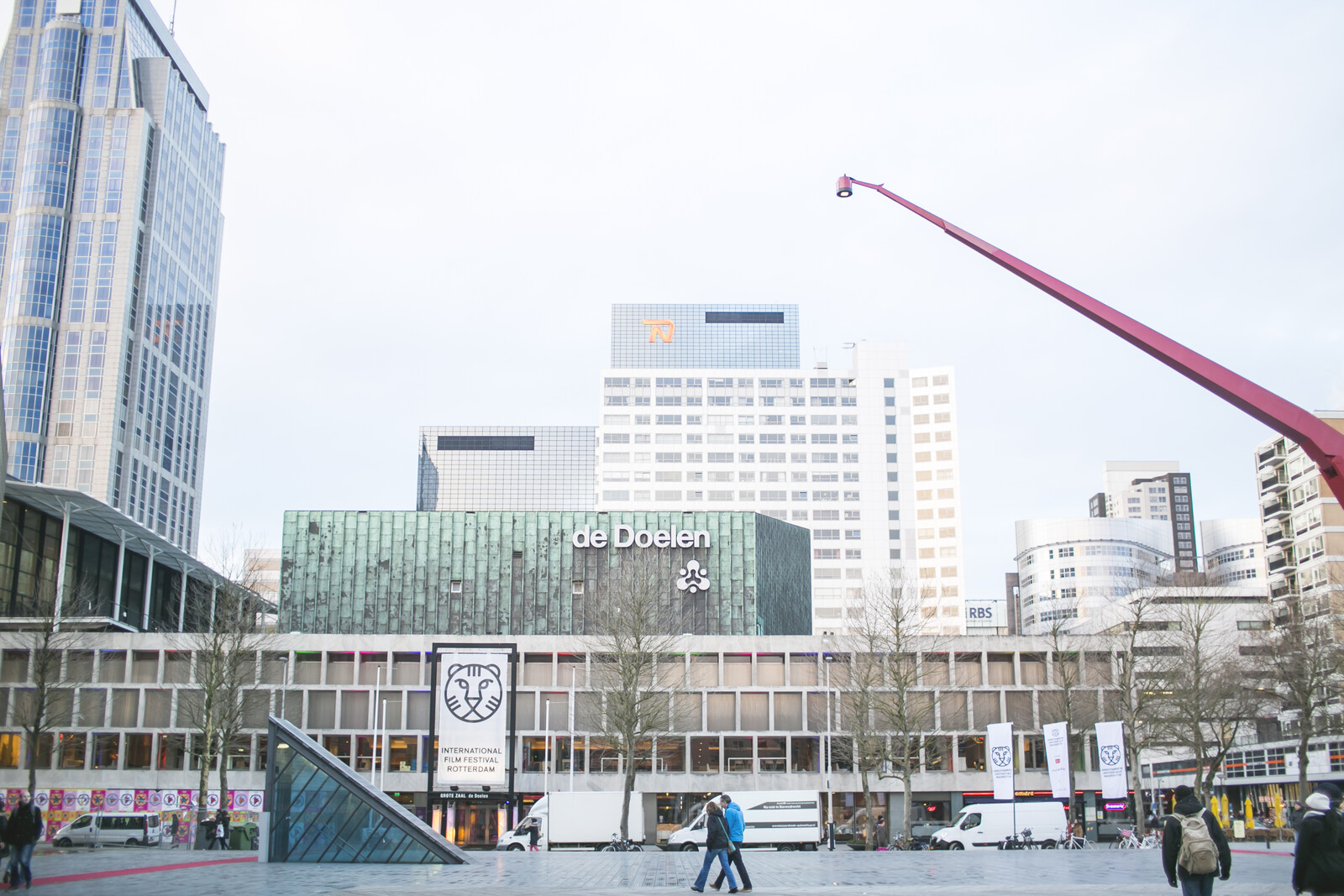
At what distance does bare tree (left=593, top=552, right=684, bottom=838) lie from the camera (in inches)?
2105

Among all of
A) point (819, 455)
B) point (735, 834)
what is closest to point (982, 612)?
point (819, 455)

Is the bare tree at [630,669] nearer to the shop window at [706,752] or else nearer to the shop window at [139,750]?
the shop window at [706,752]

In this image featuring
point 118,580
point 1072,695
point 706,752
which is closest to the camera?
point 1072,695

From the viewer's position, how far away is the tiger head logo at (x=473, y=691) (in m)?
36.0

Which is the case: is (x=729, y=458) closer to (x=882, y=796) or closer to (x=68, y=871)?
(x=882, y=796)

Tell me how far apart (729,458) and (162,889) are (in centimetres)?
13006

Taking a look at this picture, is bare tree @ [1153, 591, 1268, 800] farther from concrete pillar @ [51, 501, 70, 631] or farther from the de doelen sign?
concrete pillar @ [51, 501, 70, 631]

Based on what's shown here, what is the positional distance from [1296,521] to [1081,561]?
9075 centimetres

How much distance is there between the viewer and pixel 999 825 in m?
48.8

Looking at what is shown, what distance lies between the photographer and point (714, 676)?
241 feet

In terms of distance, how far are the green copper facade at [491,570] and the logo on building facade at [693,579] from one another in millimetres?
128

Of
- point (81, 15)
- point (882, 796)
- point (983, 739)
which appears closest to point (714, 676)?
point (882, 796)

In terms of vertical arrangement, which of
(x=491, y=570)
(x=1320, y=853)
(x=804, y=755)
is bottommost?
(x=804, y=755)

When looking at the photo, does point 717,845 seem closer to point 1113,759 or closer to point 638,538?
point 1113,759
